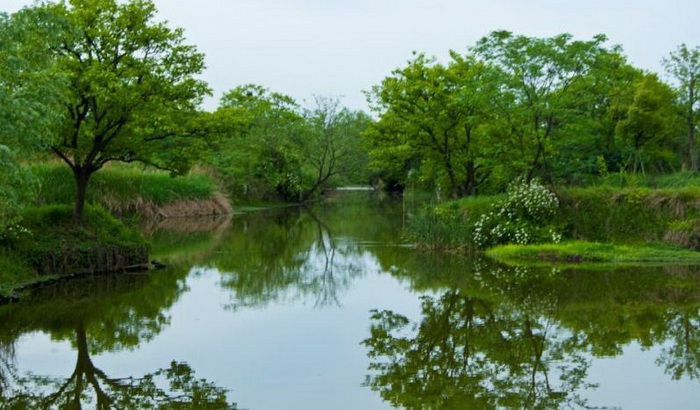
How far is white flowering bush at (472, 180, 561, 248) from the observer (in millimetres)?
21203

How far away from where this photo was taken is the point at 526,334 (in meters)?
11.3

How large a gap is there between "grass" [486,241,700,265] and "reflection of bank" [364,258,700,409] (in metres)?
1.60

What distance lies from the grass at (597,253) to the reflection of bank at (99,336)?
926cm

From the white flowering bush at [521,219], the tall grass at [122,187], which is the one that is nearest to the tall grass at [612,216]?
the white flowering bush at [521,219]

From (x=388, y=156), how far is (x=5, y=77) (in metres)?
17.9

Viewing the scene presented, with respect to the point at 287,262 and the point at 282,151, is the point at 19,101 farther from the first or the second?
the point at 282,151

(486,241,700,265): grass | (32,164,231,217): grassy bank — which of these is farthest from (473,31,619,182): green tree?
(32,164,231,217): grassy bank

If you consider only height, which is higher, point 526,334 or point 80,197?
point 80,197

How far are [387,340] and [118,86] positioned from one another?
382 inches

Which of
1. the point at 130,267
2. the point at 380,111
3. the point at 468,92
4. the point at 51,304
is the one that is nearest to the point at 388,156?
the point at 380,111

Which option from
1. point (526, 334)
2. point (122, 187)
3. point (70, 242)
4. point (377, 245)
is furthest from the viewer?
point (122, 187)

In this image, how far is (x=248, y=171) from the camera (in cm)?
4956

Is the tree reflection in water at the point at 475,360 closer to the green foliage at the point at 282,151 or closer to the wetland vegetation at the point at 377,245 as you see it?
the wetland vegetation at the point at 377,245

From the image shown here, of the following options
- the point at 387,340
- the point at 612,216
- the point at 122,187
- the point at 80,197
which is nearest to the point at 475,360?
the point at 387,340
